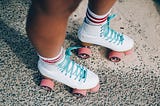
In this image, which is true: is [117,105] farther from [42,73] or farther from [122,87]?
[42,73]

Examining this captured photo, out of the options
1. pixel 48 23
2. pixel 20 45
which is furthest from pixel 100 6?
pixel 20 45

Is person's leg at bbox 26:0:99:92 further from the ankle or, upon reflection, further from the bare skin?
the ankle

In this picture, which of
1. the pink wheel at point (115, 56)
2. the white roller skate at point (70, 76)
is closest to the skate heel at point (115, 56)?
the pink wheel at point (115, 56)

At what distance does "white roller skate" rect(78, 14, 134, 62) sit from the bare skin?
276mm

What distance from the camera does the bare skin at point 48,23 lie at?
0.84 meters

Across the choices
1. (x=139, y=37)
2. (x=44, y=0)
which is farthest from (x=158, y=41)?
(x=44, y=0)

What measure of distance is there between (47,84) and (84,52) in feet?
0.75

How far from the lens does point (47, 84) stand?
1.27 meters

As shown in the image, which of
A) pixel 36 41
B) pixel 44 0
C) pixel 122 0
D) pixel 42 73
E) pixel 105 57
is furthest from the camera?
pixel 122 0

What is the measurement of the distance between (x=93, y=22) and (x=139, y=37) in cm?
34

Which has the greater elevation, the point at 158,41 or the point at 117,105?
the point at 158,41

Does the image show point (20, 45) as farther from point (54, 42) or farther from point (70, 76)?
point (54, 42)

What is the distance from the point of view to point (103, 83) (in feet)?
4.39

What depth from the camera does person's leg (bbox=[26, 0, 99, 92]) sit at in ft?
2.80
